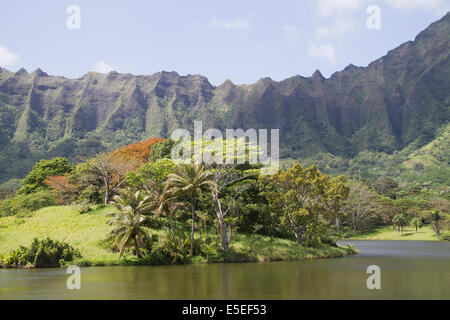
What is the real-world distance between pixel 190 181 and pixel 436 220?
212ft

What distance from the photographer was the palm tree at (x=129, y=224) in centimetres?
3650

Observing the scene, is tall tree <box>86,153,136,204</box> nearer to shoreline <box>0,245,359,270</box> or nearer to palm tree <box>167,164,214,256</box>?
palm tree <box>167,164,214,256</box>

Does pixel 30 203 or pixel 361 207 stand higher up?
pixel 30 203

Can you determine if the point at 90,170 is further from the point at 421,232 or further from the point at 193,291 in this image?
the point at 421,232

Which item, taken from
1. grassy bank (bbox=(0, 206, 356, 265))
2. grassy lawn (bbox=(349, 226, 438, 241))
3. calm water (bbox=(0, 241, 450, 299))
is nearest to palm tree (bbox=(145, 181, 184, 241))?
grassy bank (bbox=(0, 206, 356, 265))

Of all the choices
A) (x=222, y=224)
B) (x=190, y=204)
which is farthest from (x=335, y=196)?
(x=190, y=204)

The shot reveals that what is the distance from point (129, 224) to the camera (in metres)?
36.5

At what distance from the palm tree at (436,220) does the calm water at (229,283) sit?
53.0 metres

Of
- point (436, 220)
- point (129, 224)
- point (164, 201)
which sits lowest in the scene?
point (436, 220)

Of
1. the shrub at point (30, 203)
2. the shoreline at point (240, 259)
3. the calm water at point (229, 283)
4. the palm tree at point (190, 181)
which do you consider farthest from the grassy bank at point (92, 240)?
the shrub at point (30, 203)

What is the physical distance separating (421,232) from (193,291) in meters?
87.4

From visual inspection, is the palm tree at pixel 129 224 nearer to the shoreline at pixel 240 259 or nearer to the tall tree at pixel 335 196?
the shoreline at pixel 240 259

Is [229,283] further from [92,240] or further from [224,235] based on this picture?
[92,240]

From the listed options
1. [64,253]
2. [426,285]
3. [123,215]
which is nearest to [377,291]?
[426,285]
